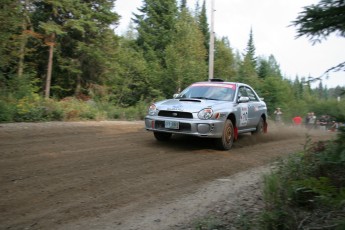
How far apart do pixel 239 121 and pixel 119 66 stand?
21456 mm

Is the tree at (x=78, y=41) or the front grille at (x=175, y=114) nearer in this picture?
the front grille at (x=175, y=114)

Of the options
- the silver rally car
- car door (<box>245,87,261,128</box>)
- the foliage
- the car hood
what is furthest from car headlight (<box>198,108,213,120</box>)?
the foliage

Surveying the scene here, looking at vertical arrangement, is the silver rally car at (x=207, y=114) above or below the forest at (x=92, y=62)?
below

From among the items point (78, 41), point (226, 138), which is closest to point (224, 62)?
point (78, 41)

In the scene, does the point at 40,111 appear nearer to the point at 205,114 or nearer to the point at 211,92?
the point at 211,92

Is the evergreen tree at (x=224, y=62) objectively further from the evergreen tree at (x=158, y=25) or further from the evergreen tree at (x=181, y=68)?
the evergreen tree at (x=181, y=68)

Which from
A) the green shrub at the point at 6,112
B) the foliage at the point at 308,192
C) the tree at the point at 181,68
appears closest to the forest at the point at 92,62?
the tree at the point at 181,68

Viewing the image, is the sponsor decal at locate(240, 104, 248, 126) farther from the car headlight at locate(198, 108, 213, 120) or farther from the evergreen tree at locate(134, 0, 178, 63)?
the evergreen tree at locate(134, 0, 178, 63)

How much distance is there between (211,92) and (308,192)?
18.8ft

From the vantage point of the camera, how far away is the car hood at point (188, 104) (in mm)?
8281

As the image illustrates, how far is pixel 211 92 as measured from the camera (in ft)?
31.3

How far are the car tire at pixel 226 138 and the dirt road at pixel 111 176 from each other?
19 cm

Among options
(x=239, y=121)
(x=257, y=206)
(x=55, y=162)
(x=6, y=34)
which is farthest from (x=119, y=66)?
(x=257, y=206)

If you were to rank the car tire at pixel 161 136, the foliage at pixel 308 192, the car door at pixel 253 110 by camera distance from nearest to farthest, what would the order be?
the foliage at pixel 308 192, the car tire at pixel 161 136, the car door at pixel 253 110
